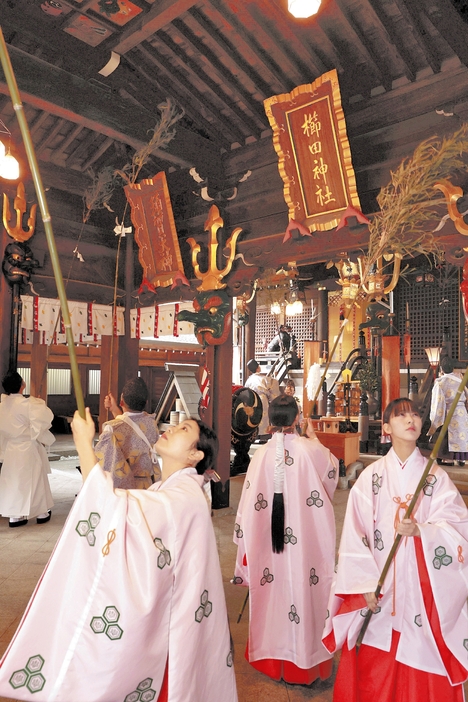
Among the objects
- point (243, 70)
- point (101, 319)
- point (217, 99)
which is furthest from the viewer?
point (101, 319)

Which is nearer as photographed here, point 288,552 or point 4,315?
point 288,552

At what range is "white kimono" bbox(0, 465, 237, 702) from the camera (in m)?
1.74

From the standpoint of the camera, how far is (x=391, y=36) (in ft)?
16.5

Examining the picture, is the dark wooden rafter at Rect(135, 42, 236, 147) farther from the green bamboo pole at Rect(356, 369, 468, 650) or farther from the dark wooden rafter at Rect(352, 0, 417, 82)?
the green bamboo pole at Rect(356, 369, 468, 650)

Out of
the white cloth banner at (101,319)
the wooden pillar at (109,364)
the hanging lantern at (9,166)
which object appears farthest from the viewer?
the wooden pillar at (109,364)

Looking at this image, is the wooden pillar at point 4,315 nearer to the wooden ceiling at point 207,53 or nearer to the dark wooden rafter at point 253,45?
the wooden ceiling at point 207,53

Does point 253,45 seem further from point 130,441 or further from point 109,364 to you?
point 109,364

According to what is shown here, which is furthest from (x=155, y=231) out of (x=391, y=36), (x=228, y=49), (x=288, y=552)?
(x=288, y=552)

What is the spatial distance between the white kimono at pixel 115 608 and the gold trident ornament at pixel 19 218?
616cm

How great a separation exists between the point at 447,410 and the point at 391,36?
22.1 ft

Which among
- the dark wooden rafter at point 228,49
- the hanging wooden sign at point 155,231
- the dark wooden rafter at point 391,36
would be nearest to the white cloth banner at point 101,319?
the hanging wooden sign at point 155,231

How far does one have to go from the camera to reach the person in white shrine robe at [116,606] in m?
1.74

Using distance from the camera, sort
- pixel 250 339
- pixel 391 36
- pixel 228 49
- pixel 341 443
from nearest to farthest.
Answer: pixel 391 36 < pixel 228 49 < pixel 341 443 < pixel 250 339

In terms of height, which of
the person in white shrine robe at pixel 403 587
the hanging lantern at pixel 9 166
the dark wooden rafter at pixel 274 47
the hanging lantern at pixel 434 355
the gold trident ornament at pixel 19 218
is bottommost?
the person in white shrine robe at pixel 403 587
